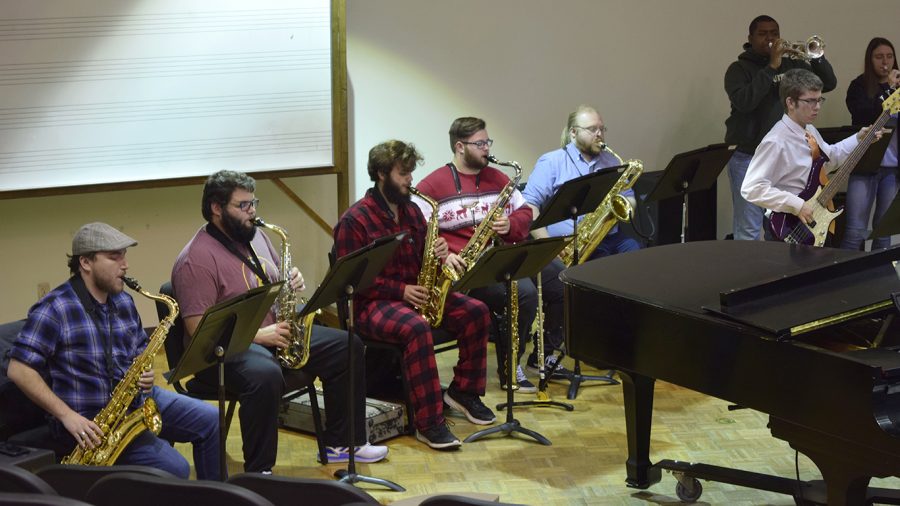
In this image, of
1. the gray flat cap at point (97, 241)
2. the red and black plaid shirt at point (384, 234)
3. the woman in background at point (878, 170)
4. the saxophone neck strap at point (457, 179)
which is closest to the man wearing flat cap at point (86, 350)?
the gray flat cap at point (97, 241)

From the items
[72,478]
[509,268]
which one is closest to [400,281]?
[509,268]

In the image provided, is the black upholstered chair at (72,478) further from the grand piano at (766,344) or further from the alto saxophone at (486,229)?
the alto saxophone at (486,229)

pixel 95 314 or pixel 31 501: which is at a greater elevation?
pixel 31 501

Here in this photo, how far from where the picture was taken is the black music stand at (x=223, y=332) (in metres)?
3.90

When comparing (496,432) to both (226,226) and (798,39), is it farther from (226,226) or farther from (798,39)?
(798,39)

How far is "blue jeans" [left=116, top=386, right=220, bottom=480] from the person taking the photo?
4.23 meters

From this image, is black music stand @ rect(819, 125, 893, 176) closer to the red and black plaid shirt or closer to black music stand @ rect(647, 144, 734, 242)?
black music stand @ rect(647, 144, 734, 242)

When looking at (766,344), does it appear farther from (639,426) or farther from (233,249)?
(233,249)

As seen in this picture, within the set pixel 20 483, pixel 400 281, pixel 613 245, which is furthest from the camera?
pixel 613 245

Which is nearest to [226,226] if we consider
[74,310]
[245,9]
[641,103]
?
[74,310]

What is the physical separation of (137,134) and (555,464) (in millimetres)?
2887

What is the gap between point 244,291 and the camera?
188 inches

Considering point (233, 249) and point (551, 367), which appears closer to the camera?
point (233, 249)

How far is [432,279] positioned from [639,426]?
4.66 feet
